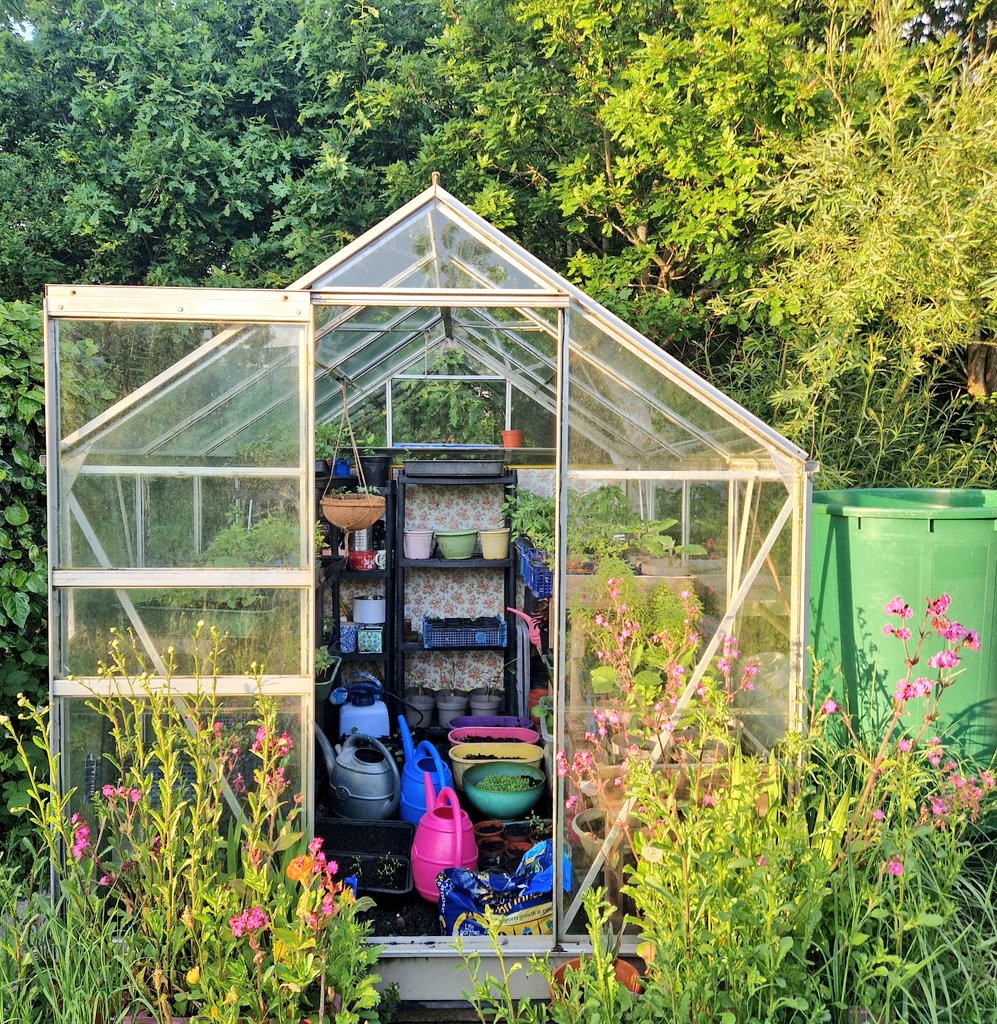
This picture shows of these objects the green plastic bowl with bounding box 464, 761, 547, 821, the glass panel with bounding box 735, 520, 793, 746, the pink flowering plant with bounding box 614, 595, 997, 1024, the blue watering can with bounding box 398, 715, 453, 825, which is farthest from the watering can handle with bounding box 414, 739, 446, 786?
the pink flowering plant with bounding box 614, 595, 997, 1024

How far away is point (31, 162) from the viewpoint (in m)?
8.76

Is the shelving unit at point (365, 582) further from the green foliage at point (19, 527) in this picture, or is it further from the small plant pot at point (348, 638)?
the green foliage at point (19, 527)

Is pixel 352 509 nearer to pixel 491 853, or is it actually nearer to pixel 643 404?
pixel 491 853

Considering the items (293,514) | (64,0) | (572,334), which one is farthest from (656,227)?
(64,0)

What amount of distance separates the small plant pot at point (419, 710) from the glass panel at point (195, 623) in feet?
10.1

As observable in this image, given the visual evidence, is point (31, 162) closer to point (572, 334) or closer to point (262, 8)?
point (262, 8)

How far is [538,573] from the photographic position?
5.08 meters

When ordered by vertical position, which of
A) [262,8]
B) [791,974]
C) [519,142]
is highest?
[262,8]

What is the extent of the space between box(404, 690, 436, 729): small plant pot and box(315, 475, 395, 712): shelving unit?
196 millimetres

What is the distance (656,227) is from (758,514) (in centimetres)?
471

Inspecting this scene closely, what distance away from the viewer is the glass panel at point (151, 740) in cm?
302

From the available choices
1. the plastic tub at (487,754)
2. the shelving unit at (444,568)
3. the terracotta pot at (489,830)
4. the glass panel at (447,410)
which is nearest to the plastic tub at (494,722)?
the shelving unit at (444,568)

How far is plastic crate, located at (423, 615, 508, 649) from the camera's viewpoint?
5.85m

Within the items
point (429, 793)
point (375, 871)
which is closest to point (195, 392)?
point (429, 793)
